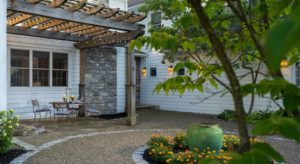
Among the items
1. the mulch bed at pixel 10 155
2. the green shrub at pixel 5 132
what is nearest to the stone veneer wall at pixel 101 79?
the mulch bed at pixel 10 155

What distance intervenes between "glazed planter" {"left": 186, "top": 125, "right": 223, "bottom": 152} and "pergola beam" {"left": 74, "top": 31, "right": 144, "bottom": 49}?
14.9ft

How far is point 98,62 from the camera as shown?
12.3 meters

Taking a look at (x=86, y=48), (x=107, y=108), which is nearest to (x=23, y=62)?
(x=86, y=48)

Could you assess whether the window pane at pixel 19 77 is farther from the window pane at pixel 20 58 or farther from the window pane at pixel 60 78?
the window pane at pixel 60 78

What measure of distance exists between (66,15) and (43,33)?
2.82m

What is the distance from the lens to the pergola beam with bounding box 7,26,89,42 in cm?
965

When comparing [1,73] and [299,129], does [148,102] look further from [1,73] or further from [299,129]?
[299,129]

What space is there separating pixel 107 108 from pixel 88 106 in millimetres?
933

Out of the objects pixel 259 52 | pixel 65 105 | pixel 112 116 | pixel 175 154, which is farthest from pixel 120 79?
pixel 259 52

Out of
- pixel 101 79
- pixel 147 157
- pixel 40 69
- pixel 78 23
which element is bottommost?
pixel 147 157

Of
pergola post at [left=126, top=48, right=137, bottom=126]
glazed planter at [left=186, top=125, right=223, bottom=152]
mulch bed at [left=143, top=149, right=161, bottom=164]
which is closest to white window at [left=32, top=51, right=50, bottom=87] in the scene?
pergola post at [left=126, top=48, right=137, bottom=126]

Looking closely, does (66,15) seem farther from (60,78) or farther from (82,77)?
(82,77)

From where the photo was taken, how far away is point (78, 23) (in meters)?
8.48

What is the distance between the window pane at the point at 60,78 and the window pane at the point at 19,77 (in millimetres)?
1027
